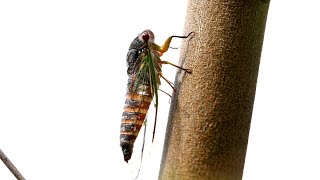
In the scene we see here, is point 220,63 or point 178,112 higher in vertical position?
point 220,63

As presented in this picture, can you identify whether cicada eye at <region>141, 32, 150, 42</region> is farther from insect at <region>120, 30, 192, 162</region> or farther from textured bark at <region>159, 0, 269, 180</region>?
textured bark at <region>159, 0, 269, 180</region>

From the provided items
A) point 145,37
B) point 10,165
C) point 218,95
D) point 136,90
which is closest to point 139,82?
point 136,90

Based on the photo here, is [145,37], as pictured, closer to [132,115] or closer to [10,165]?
[132,115]

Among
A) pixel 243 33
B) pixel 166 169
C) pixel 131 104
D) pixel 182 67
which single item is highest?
pixel 243 33

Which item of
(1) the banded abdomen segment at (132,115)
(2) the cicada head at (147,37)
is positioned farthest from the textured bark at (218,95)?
(2) the cicada head at (147,37)

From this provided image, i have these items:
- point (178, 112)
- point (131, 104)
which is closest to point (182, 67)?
point (178, 112)

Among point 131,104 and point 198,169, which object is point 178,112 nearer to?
point 198,169

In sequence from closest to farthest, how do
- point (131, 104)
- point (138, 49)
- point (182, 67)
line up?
point (182, 67) → point (131, 104) → point (138, 49)

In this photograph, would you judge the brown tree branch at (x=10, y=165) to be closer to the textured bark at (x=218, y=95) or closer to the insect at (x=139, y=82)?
the textured bark at (x=218, y=95)
